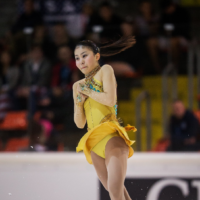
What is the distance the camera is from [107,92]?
2268 millimetres

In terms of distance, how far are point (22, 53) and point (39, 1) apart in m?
2.48

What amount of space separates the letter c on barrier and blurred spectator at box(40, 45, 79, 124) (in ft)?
3.68

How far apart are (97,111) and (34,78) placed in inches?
74.5

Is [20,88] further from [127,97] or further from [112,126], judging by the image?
[112,126]

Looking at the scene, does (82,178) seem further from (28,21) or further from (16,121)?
(28,21)

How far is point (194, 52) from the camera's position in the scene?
15.0 ft

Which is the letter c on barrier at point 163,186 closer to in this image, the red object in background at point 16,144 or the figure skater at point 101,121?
the figure skater at point 101,121

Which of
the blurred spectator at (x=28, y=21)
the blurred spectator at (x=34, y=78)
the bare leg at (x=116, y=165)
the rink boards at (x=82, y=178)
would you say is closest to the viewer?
the bare leg at (x=116, y=165)

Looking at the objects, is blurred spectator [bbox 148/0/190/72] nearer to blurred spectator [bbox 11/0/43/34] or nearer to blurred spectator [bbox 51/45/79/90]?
blurred spectator [bbox 51/45/79/90]

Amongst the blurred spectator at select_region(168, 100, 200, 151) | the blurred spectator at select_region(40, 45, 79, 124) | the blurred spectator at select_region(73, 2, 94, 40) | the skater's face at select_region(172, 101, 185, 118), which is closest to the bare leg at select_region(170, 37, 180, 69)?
the skater's face at select_region(172, 101, 185, 118)

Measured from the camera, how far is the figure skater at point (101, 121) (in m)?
2.20

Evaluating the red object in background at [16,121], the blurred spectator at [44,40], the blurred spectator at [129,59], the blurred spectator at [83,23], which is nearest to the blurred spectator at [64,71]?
the blurred spectator at [44,40]

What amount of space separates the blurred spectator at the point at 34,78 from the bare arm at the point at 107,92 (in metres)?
1.68

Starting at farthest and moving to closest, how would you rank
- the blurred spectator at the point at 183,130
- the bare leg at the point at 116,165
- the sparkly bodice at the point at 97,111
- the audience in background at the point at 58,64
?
1. the blurred spectator at the point at 183,130
2. the audience in background at the point at 58,64
3. the sparkly bodice at the point at 97,111
4. the bare leg at the point at 116,165
